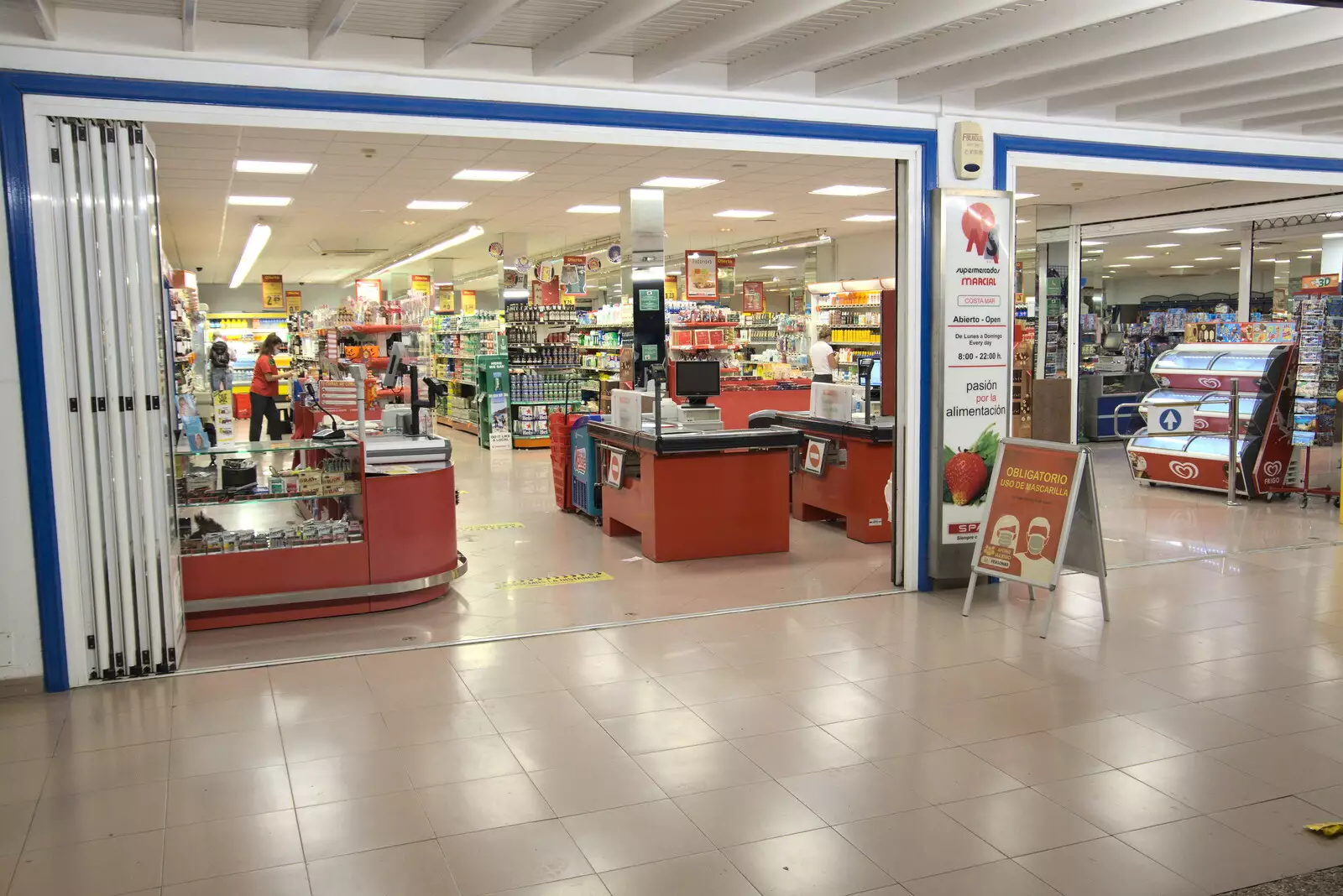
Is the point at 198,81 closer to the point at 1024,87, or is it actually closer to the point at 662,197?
the point at 1024,87

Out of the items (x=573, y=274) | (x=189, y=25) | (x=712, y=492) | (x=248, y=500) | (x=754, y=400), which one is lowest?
(x=712, y=492)

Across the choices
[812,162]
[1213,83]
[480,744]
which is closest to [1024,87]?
[1213,83]

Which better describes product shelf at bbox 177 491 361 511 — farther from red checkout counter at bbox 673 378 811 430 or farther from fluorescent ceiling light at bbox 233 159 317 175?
red checkout counter at bbox 673 378 811 430

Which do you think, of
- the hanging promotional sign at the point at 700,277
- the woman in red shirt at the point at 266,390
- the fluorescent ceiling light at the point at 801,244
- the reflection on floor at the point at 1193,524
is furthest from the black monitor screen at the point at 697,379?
the fluorescent ceiling light at the point at 801,244

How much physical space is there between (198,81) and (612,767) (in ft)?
12.2

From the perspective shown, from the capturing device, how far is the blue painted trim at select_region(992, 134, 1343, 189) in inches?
253

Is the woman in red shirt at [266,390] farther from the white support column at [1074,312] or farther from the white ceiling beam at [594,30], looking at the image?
the white support column at [1074,312]

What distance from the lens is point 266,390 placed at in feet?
44.8

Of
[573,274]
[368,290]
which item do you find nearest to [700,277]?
[573,274]

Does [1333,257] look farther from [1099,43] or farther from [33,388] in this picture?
[33,388]

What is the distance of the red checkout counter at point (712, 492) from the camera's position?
723 cm

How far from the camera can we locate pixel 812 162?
859 cm

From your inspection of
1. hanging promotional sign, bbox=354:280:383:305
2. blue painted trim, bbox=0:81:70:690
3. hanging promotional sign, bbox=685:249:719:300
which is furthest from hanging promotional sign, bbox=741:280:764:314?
blue painted trim, bbox=0:81:70:690

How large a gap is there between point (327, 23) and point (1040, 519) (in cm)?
443
